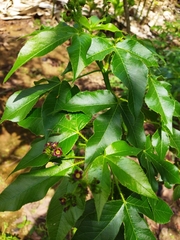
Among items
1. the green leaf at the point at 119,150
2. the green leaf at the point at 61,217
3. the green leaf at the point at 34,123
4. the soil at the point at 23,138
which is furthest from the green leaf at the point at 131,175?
the soil at the point at 23,138

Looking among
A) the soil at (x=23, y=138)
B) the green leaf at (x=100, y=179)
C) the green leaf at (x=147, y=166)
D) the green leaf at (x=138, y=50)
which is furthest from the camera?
the soil at (x=23, y=138)

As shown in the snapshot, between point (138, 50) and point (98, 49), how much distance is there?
0.12 meters

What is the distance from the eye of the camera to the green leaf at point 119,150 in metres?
0.86

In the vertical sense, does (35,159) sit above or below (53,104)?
below

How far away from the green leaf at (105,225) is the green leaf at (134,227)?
0.02 m

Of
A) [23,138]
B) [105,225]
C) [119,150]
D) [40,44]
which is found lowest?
[23,138]

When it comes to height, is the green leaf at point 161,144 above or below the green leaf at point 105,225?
above

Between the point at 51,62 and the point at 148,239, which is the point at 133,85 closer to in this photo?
the point at 148,239

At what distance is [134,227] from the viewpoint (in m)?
0.93

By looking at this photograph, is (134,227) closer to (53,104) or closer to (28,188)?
(28,188)

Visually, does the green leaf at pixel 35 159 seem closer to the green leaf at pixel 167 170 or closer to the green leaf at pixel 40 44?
the green leaf at pixel 40 44

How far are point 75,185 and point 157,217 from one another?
30 cm

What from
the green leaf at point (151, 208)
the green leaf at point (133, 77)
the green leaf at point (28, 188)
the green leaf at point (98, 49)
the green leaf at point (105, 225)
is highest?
the green leaf at point (98, 49)

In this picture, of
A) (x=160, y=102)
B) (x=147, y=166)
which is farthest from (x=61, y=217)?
(x=160, y=102)
